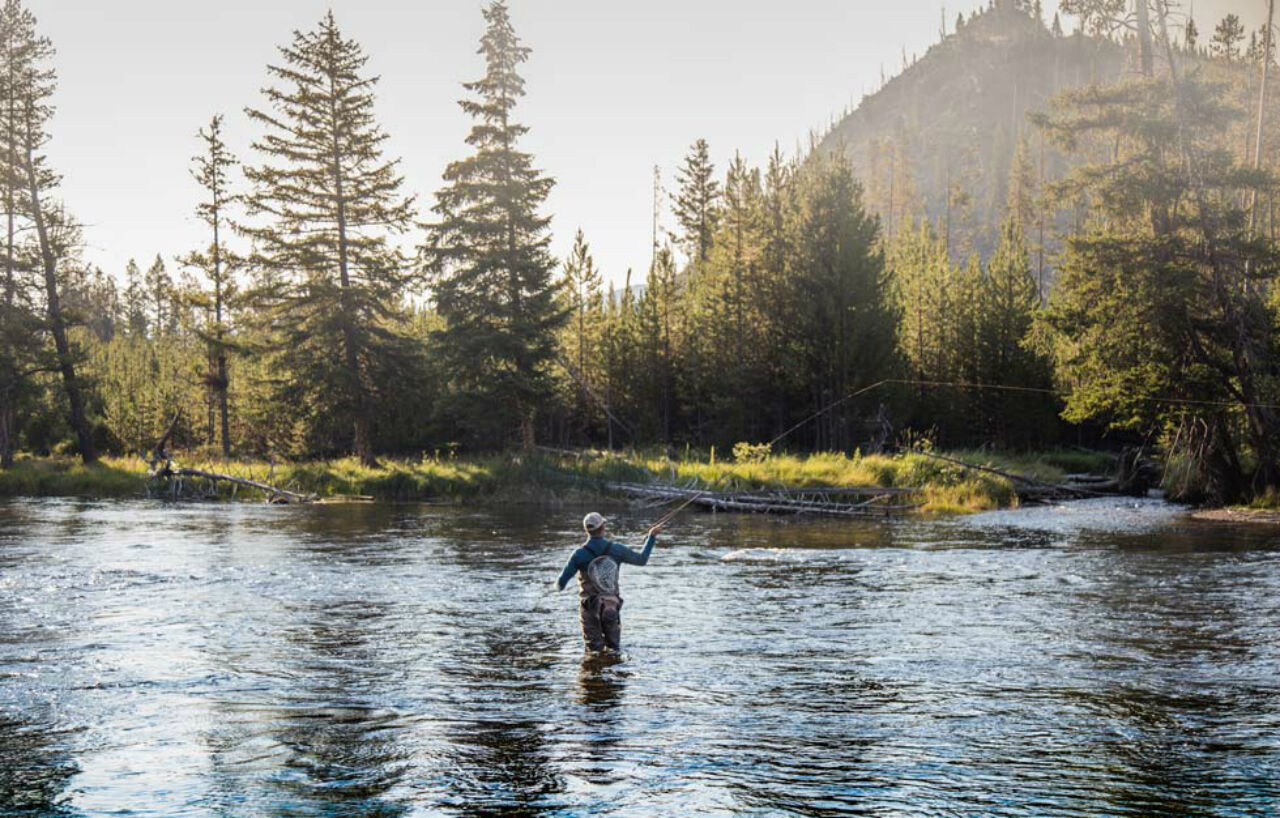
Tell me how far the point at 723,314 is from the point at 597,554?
37.6 m

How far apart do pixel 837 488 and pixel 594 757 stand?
81.4 feet

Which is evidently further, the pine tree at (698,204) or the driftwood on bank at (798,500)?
the pine tree at (698,204)

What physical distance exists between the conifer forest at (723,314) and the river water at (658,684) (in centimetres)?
1024

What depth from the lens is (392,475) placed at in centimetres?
4025

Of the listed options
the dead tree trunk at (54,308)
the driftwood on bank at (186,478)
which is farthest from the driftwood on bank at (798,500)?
the dead tree trunk at (54,308)

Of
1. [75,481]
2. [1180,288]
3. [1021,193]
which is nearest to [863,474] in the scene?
[1180,288]

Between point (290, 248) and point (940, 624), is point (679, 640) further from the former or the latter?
point (290, 248)

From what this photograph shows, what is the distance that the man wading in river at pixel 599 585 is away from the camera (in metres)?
13.2

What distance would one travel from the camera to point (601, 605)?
13.2 meters

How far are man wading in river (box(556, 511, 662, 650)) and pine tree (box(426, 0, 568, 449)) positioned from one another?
102 ft

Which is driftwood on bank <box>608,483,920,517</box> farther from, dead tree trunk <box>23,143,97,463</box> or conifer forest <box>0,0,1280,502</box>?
dead tree trunk <box>23,143,97,463</box>

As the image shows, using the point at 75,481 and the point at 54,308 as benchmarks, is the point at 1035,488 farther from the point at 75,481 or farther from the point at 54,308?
the point at 54,308

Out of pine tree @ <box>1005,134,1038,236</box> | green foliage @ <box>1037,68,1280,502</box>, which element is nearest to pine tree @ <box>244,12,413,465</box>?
green foliage @ <box>1037,68,1280,502</box>

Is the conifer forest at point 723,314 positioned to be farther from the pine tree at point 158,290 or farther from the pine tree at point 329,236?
the pine tree at point 158,290
